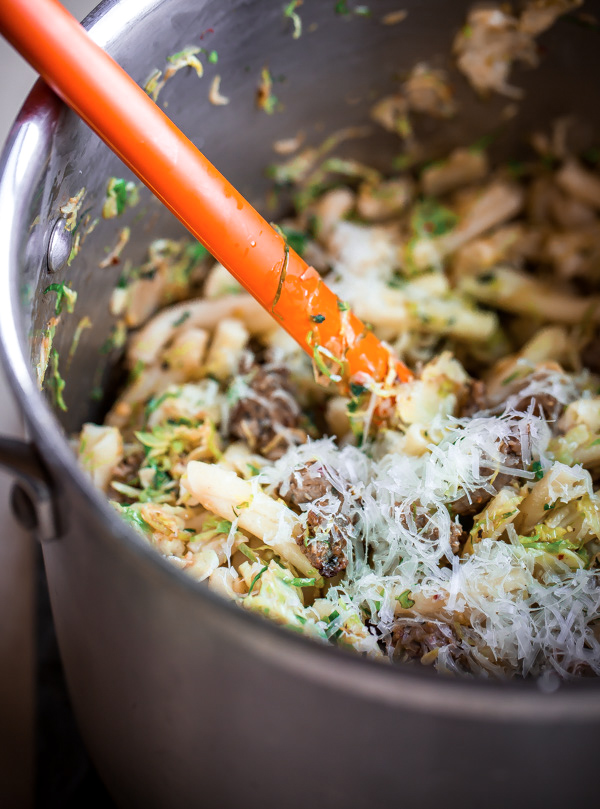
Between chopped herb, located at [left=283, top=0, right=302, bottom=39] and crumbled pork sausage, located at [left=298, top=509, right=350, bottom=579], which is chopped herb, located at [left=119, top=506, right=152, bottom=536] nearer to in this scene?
crumbled pork sausage, located at [left=298, top=509, right=350, bottom=579]

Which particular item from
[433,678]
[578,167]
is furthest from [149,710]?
[578,167]

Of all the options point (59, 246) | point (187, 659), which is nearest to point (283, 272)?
point (59, 246)

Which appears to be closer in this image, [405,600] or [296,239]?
[405,600]

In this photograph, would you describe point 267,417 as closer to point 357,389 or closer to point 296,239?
point 357,389

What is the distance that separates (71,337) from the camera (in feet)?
3.17

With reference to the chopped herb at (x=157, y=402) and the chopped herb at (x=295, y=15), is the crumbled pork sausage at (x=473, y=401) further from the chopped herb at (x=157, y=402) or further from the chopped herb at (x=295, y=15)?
the chopped herb at (x=295, y=15)

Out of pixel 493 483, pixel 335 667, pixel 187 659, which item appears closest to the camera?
pixel 335 667

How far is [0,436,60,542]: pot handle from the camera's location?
59 centimetres

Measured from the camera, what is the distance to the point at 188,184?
79 centimetres

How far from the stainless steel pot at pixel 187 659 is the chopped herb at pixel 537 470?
0.37 meters

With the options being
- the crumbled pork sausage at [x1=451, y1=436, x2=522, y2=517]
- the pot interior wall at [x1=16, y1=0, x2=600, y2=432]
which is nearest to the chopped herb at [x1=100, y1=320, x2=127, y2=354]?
the pot interior wall at [x1=16, y1=0, x2=600, y2=432]

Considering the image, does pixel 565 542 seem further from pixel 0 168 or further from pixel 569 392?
pixel 0 168

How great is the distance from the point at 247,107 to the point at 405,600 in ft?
2.57

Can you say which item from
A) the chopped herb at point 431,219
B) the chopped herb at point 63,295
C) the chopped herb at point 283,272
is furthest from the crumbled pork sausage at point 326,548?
the chopped herb at point 431,219
